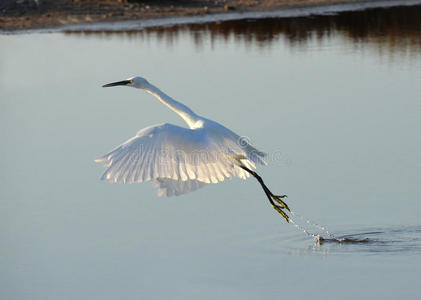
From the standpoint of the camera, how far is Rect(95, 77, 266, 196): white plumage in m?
5.43

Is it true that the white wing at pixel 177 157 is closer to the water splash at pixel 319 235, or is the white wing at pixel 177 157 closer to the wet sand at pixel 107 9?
the water splash at pixel 319 235

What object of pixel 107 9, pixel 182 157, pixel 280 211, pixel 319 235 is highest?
pixel 107 9

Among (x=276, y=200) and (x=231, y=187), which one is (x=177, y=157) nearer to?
(x=276, y=200)

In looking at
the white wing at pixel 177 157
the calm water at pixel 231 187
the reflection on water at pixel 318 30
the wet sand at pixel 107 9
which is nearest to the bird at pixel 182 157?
the white wing at pixel 177 157

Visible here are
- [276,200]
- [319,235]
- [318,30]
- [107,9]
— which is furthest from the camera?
[107,9]

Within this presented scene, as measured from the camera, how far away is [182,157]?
575 cm

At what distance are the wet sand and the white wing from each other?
11.7m

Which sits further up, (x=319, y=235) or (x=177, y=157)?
(x=177, y=157)

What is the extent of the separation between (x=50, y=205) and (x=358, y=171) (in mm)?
2913

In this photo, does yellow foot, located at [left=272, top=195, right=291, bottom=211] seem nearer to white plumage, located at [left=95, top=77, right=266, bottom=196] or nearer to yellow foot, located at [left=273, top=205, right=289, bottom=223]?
yellow foot, located at [left=273, top=205, right=289, bottom=223]

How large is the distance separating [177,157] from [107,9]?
43.7ft

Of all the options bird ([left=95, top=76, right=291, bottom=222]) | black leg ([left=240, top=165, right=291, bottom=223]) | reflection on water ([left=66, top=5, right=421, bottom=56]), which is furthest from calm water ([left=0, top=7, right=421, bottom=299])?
bird ([left=95, top=76, right=291, bottom=222])

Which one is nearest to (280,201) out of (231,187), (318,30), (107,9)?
(231,187)

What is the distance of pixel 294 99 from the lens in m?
10.1
